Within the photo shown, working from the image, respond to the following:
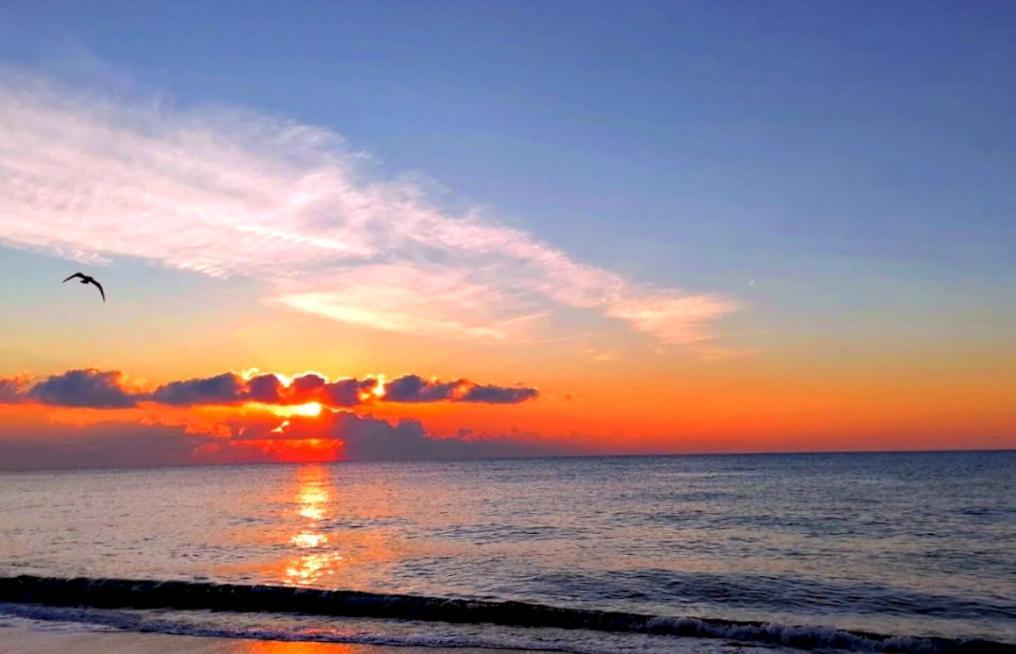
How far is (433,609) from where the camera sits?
975 inches

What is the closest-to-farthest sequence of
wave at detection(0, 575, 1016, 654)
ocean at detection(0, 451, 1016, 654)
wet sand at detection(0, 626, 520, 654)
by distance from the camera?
wet sand at detection(0, 626, 520, 654)
wave at detection(0, 575, 1016, 654)
ocean at detection(0, 451, 1016, 654)

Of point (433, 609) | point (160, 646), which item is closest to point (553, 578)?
point (433, 609)

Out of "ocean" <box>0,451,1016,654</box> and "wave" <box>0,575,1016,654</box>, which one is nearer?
"wave" <box>0,575,1016,654</box>

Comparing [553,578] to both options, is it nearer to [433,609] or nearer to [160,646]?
[433,609]

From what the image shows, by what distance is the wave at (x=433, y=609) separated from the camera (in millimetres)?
20312

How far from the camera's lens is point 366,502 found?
84.8 metres

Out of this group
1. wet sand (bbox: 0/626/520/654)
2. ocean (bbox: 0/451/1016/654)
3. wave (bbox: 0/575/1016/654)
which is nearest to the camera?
wet sand (bbox: 0/626/520/654)

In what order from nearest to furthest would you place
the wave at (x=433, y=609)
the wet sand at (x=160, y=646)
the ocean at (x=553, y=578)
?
1. the wet sand at (x=160, y=646)
2. the wave at (x=433, y=609)
3. the ocean at (x=553, y=578)

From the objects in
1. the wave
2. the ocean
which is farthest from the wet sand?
the wave

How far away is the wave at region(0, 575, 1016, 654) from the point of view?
20.3 m

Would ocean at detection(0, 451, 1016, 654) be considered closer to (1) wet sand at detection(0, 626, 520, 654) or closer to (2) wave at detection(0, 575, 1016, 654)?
(2) wave at detection(0, 575, 1016, 654)

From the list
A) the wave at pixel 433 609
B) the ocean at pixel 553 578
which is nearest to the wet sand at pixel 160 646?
the ocean at pixel 553 578

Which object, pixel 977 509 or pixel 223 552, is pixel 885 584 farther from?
pixel 977 509

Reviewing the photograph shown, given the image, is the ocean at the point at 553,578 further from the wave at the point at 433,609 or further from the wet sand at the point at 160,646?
the wet sand at the point at 160,646
